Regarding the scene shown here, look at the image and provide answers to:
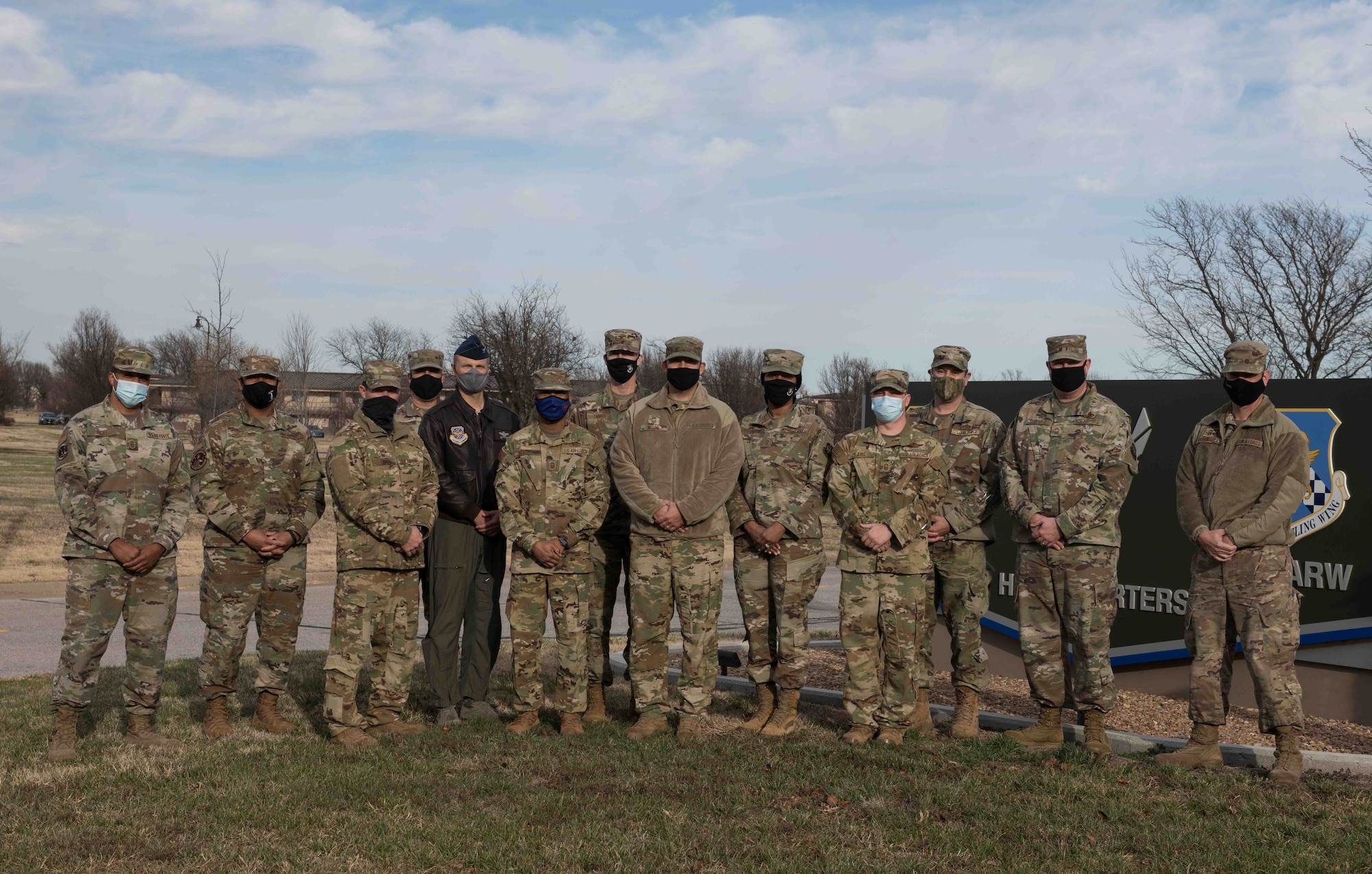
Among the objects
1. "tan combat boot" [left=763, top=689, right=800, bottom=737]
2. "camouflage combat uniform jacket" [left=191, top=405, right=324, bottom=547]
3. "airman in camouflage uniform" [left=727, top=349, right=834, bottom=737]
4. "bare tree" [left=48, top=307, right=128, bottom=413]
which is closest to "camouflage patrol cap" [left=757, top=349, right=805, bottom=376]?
"airman in camouflage uniform" [left=727, top=349, right=834, bottom=737]

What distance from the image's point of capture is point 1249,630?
593 cm

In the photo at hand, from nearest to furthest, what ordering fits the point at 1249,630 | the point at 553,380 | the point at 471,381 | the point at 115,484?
the point at 1249,630 < the point at 115,484 < the point at 553,380 < the point at 471,381

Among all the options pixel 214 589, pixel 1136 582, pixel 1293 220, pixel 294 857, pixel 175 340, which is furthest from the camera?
pixel 175 340

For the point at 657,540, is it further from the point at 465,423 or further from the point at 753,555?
the point at 465,423

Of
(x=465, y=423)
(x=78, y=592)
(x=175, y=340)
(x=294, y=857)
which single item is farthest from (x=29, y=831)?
(x=175, y=340)

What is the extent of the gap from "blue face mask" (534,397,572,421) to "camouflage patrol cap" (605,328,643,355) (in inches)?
24.2

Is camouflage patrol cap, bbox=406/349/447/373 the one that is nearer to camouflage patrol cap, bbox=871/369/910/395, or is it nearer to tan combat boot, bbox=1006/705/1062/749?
camouflage patrol cap, bbox=871/369/910/395

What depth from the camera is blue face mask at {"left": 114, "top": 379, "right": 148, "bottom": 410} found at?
20.9 feet

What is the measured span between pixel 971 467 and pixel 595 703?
295cm

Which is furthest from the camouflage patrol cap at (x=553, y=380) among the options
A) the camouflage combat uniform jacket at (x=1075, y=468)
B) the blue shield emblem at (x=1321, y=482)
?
the blue shield emblem at (x=1321, y=482)

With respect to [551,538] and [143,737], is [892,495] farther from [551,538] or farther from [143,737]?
[143,737]

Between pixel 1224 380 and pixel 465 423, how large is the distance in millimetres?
4716

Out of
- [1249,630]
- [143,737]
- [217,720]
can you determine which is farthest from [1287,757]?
[143,737]

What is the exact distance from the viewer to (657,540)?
266 inches
